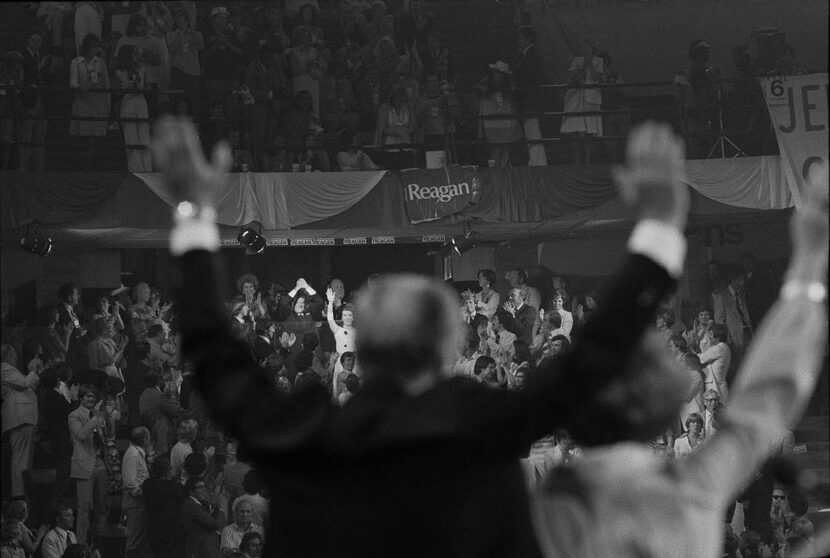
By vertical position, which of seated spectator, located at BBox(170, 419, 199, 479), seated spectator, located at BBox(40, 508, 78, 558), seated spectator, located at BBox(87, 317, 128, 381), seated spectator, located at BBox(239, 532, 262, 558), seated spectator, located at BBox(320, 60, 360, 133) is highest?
seated spectator, located at BBox(320, 60, 360, 133)

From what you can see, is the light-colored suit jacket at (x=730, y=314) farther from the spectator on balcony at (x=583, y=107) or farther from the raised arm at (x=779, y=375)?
the raised arm at (x=779, y=375)

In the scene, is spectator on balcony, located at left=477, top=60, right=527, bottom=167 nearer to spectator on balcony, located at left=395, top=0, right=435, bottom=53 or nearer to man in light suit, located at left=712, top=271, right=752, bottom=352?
spectator on balcony, located at left=395, top=0, right=435, bottom=53

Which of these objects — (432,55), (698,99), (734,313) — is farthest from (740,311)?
(432,55)

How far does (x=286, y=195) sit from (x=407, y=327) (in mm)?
12442

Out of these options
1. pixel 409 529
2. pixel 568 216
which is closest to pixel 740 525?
pixel 568 216

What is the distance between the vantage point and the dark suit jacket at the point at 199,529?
8.59 metres

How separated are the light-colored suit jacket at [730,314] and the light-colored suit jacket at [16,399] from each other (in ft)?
21.8

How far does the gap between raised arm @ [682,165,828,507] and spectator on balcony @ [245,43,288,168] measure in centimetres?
1292

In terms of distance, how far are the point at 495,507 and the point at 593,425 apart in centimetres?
22

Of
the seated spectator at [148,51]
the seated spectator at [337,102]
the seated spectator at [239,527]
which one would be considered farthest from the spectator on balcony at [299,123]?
the seated spectator at [239,527]

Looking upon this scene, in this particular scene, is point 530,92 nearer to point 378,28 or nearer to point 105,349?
point 378,28

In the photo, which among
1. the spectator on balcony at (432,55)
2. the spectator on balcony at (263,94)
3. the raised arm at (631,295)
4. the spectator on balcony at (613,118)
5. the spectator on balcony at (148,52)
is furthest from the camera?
the spectator on balcony at (432,55)

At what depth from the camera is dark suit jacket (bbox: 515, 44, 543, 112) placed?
15000 millimetres

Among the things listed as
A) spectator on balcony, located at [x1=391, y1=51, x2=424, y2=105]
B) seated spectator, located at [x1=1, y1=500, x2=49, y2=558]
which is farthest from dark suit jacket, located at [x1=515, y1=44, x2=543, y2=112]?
seated spectator, located at [x1=1, y1=500, x2=49, y2=558]
